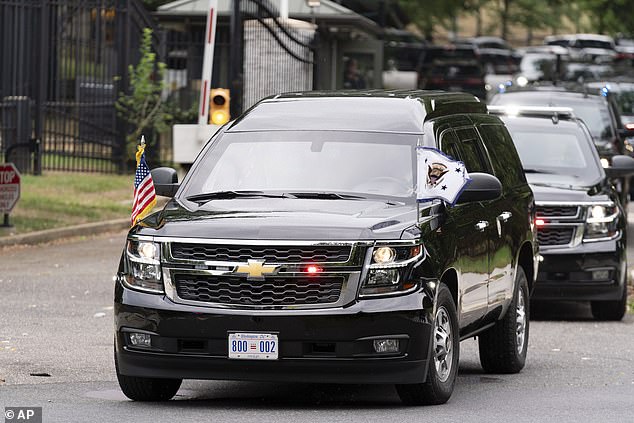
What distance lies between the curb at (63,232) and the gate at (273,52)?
7539 millimetres

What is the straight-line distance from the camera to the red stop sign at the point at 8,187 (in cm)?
1841

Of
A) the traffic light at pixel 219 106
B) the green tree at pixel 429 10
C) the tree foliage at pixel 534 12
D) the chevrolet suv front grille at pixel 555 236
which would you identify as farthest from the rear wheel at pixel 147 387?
the green tree at pixel 429 10

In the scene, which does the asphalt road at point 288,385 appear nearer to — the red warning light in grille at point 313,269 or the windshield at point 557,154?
the red warning light in grille at point 313,269

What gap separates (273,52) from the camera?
99.6ft

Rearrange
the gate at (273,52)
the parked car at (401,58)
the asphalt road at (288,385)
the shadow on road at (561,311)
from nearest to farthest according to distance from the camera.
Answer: the asphalt road at (288,385) → the shadow on road at (561,311) → the gate at (273,52) → the parked car at (401,58)

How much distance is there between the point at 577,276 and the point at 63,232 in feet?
25.6

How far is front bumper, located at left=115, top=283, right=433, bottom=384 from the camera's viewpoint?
8266mm

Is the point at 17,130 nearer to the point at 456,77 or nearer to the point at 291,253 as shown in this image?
the point at 291,253

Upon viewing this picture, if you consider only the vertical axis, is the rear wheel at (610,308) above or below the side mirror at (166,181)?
below

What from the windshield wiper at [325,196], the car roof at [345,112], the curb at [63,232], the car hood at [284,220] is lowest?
the curb at [63,232]

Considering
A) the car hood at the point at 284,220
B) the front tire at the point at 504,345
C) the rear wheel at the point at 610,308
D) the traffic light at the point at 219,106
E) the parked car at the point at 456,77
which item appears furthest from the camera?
the parked car at the point at 456,77

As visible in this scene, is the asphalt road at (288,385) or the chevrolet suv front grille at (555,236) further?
the chevrolet suv front grille at (555,236)

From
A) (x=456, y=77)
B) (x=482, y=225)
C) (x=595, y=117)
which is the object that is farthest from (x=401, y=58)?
(x=482, y=225)

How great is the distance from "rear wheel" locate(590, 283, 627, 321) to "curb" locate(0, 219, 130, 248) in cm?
731
